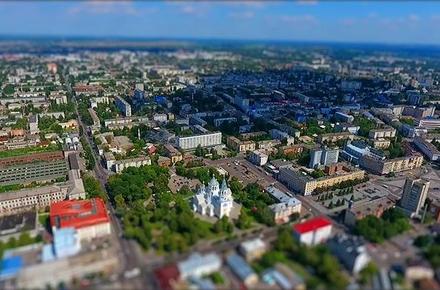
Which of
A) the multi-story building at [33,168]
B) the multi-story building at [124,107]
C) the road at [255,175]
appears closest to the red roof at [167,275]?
the road at [255,175]

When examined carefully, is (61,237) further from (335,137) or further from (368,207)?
(335,137)

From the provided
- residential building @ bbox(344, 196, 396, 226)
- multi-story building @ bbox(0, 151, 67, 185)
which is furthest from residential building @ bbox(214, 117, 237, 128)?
residential building @ bbox(344, 196, 396, 226)

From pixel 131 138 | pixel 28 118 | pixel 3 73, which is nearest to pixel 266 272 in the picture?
pixel 131 138

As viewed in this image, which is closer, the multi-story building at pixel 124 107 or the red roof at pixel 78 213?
the red roof at pixel 78 213

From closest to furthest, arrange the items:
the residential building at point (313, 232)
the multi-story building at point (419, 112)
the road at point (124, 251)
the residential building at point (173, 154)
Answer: the road at point (124, 251) → the residential building at point (313, 232) → the residential building at point (173, 154) → the multi-story building at point (419, 112)

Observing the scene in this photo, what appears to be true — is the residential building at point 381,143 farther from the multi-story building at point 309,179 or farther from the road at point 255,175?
the road at point 255,175

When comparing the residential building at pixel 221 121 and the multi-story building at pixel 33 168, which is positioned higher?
the residential building at pixel 221 121

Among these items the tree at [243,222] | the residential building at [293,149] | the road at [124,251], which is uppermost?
the residential building at [293,149]
